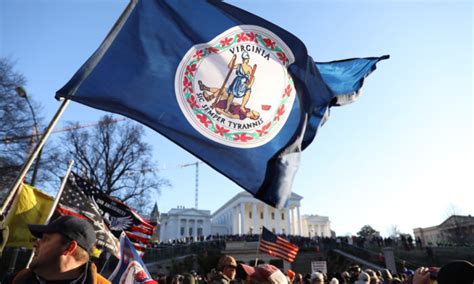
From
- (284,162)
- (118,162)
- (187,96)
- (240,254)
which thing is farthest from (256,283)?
(240,254)

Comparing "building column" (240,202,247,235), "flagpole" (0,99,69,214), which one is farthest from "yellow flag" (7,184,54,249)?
"building column" (240,202,247,235)

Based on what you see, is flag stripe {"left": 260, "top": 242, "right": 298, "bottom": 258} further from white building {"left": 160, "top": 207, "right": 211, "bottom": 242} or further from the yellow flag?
white building {"left": 160, "top": 207, "right": 211, "bottom": 242}

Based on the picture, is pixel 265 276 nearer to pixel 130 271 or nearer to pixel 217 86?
pixel 130 271

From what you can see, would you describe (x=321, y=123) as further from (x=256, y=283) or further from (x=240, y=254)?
(x=240, y=254)

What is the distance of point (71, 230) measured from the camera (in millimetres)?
2254

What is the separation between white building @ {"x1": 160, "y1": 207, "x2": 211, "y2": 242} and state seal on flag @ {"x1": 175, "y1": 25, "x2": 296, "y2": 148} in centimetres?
11578

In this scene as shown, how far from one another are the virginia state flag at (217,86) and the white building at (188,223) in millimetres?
115766

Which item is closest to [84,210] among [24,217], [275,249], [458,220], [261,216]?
[24,217]

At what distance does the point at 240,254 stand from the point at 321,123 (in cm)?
3931

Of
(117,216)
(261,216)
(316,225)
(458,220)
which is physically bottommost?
(117,216)

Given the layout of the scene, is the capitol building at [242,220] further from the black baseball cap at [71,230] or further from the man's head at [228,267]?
the black baseball cap at [71,230]

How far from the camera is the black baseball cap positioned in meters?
2.24

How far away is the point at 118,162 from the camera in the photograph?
3091cm

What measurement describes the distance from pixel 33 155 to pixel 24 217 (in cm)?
469
